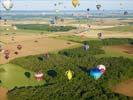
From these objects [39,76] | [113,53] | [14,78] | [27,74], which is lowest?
[113,53]

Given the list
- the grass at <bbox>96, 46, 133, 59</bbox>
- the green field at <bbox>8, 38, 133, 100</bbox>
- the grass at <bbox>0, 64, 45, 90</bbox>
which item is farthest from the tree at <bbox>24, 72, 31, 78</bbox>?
the grass at <bbox>96, 46, 133, 59</bbox>

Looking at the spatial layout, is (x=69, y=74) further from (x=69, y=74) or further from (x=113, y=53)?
(x=113, y=53)

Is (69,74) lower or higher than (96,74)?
higher

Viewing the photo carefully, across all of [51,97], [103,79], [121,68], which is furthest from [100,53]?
[51,97]

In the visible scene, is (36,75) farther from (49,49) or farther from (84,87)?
(49,49)

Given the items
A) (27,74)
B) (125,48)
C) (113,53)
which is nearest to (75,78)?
(27,74)

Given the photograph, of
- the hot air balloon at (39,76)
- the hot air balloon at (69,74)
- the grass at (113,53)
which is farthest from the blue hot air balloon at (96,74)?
the grass at (113,53)

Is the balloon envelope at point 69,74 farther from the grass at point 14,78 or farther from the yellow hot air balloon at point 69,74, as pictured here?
the grass at point 14,78

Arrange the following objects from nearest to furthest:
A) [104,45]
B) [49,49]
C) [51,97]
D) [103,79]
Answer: [51,97] → [103,79] → [49,49] → [104,45]
